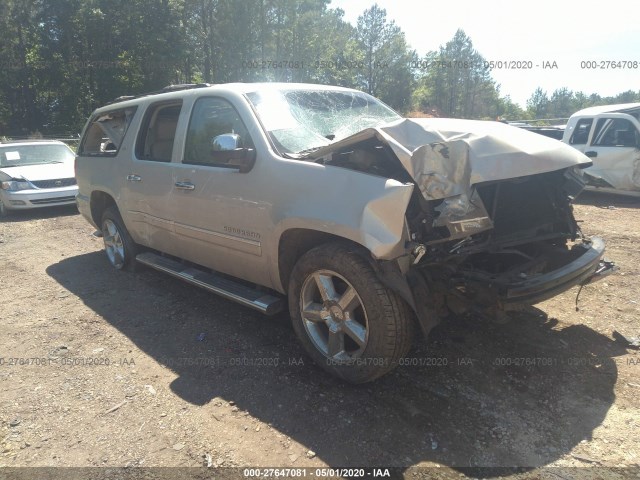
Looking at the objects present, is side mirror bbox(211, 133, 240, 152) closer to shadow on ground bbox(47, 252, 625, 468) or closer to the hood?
shadow on ground bbox(47, 252, 625, 468)

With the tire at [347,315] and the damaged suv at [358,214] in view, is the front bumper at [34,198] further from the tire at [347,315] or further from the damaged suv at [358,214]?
the tire at [347,315]

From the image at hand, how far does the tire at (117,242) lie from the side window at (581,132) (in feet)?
29.8

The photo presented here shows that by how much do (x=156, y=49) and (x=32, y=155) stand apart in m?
29.4

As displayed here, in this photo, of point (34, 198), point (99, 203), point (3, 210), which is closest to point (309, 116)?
point (99, 203)

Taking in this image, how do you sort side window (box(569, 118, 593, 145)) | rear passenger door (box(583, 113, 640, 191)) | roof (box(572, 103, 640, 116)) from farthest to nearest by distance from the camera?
side window (box(569, 118, 593, 145)), roof (box(572, 103, 640, 116)), rear passenger door (box(583, 113, 640, 191))

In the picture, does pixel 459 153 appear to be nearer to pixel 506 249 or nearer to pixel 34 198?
pixel 506 249

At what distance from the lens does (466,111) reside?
68.1 m

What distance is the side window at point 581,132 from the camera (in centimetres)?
931

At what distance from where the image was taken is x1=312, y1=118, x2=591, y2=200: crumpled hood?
2.52m

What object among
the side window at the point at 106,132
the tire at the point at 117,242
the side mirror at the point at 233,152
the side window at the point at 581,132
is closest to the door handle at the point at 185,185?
the side mirror at the point at 233,152

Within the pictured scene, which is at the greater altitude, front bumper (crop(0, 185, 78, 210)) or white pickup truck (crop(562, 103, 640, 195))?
white pickup truck (crop(562, 103, 640, 195))

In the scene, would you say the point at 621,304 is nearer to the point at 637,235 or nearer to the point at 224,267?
the point at 637,235

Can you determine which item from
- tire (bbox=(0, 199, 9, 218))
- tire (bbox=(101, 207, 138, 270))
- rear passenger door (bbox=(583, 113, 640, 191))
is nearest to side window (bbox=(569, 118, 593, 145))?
rear passenger door (bbox=(583, 113, 640, 191))

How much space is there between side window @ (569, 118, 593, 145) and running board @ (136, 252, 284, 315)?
8758 millimetres
